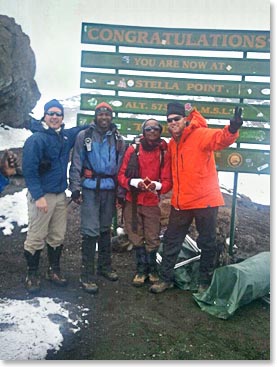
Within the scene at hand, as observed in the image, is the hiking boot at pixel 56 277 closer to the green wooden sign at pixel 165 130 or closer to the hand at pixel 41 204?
the hand at pixel 41 204

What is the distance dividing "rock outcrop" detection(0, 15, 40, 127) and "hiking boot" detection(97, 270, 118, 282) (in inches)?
332

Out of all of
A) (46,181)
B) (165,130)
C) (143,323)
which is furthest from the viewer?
(165,130)

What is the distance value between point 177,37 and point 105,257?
323 centimetres

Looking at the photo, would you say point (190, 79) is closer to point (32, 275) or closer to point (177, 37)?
point (177, 37)

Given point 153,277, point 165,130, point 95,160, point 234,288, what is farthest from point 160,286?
point 165,130

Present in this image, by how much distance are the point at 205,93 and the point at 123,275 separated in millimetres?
2880

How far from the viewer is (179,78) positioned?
5.41 m

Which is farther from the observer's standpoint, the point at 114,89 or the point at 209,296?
the point at 114,89

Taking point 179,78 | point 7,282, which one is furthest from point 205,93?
point 7,282

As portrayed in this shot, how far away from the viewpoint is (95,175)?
4.41 meters

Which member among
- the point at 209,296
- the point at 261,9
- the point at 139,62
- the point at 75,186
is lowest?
the point at 209,296

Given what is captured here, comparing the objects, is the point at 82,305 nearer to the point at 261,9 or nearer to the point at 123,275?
the point at 123,275

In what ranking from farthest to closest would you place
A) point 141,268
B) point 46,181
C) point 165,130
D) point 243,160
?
point 243,160, point 165,130, point 141,268, point 46,181

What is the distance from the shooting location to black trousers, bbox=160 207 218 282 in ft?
14.4
